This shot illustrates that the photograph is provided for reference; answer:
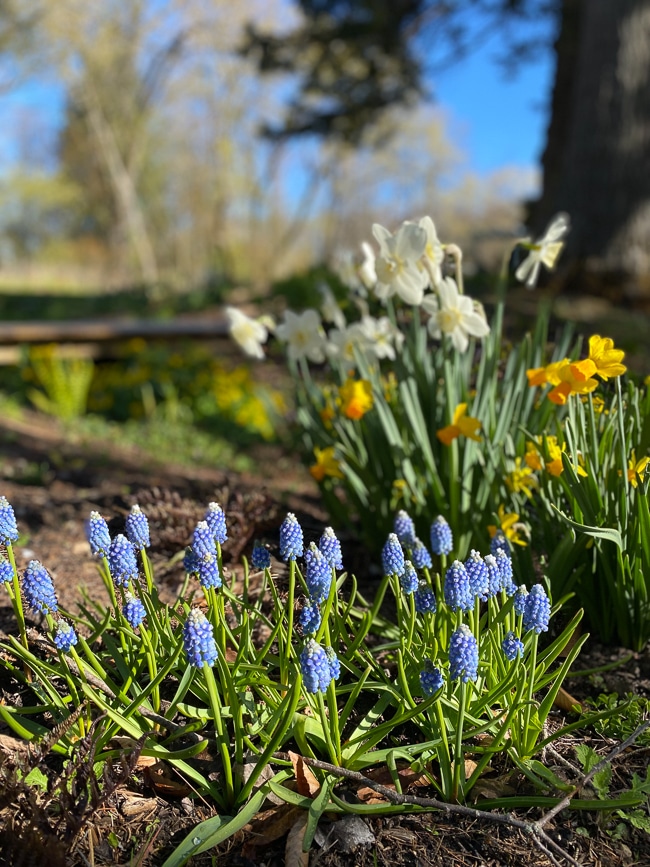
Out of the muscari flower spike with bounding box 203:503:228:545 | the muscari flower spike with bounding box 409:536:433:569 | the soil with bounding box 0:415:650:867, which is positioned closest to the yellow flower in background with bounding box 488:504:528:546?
the soil with bounding box 0:415:650:867

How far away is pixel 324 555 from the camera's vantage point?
1223mm

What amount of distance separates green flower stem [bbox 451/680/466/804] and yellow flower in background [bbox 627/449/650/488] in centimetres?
64

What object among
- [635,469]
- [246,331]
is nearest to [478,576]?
[635,469]

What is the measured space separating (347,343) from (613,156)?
4.31 meters

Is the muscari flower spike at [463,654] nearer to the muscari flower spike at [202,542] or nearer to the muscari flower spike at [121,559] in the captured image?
the muscari flower spike at [202,542]

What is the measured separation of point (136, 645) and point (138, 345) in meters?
4.99

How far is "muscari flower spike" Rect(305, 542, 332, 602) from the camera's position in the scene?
1.16m

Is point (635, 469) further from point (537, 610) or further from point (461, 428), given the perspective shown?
point (537, 610)

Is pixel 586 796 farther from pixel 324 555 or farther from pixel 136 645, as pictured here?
pixel 136 645

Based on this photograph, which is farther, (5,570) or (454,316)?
(454,316)

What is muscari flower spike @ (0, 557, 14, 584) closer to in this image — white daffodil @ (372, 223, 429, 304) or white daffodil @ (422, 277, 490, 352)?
white daffodil @ (372, 223, 429, 304)

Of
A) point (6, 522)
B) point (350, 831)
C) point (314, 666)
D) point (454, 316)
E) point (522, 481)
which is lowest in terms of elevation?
point (350, 831)

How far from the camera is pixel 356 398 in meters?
2.03

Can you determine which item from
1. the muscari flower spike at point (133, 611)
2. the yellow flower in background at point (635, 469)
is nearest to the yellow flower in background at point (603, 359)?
the yellow flower in background at point (635, 469)
